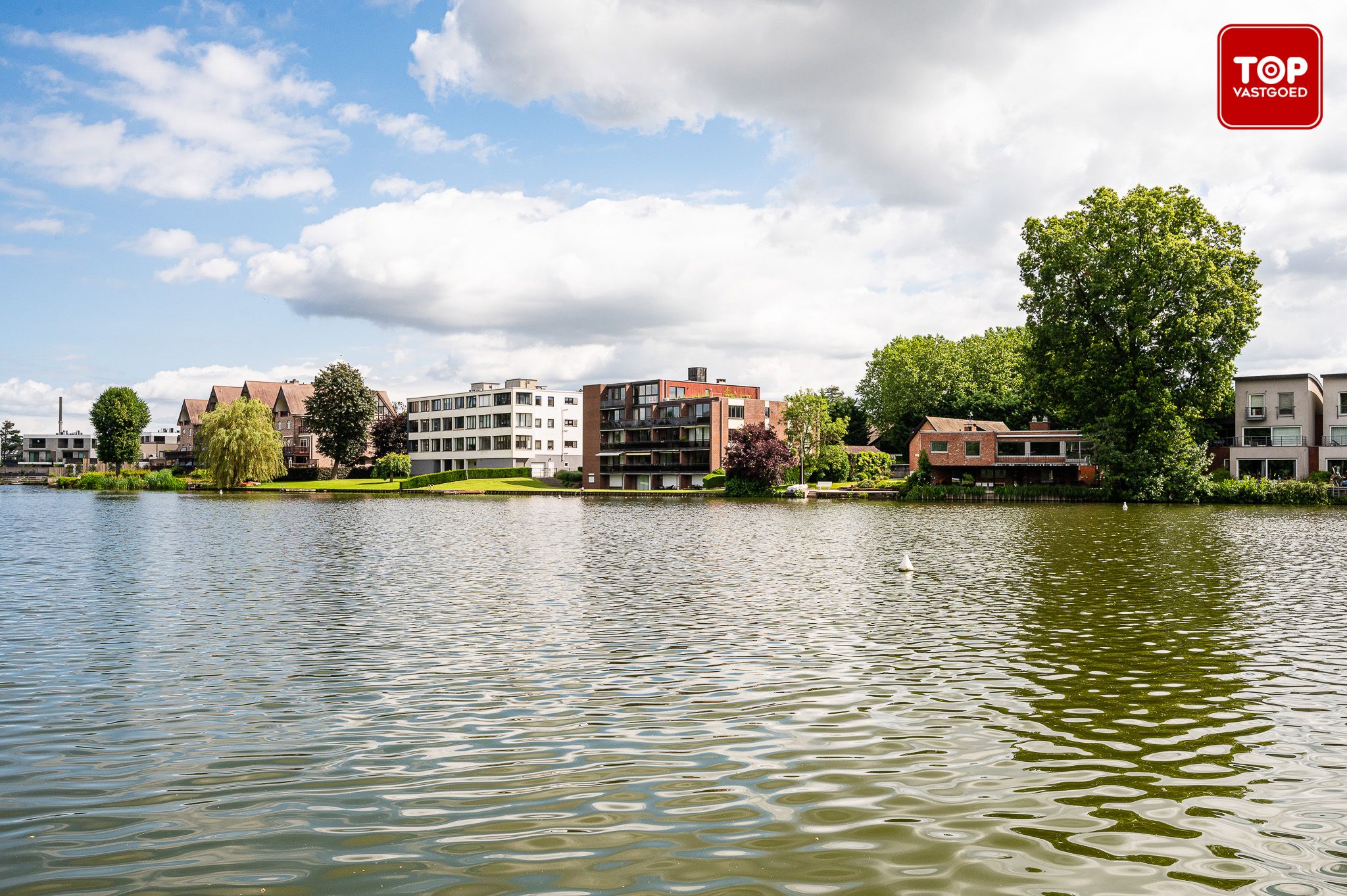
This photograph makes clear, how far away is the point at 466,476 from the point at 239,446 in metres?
35.1

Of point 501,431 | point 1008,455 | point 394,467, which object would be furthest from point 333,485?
point 1008,455

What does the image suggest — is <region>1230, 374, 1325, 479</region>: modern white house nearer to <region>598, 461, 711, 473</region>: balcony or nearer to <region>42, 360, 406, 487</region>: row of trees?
<region>598, 461, 711, 473</region>: balcony

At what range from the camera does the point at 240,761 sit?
32.9 ft

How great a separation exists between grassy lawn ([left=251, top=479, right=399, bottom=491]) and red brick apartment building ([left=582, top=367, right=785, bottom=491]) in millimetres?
27142

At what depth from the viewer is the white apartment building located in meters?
144

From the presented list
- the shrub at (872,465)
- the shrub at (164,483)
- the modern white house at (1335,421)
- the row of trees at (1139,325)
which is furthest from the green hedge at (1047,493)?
the shrub at (164,483)

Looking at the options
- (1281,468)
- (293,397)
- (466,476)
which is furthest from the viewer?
(293,397)

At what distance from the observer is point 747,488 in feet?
350

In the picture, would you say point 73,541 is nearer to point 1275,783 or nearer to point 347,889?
A: point 347,889

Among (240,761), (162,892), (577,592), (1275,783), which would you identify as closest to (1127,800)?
(1275,783)

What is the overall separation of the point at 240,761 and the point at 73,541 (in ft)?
112

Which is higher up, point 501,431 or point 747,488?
point 501,431

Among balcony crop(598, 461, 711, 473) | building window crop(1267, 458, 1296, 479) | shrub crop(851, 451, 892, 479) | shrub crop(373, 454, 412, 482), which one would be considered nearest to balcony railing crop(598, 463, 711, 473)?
balcony crop(598, 461, 711, 473)

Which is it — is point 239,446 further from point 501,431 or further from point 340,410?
point 501,431
